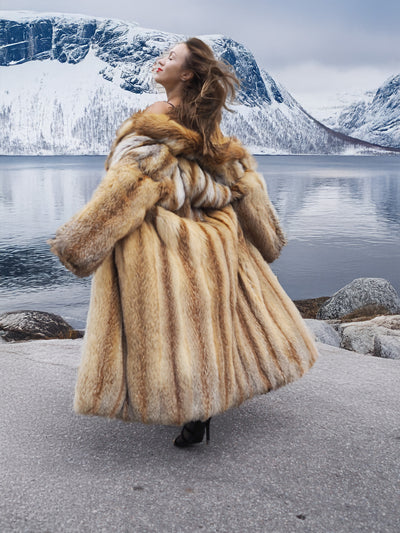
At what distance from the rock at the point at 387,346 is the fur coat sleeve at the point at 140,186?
120 inches

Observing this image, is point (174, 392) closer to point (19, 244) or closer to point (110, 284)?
point (110, 284)

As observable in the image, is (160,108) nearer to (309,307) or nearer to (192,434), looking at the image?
(192,434)

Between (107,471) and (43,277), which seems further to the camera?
(43,277)

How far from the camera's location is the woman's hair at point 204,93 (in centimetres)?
288

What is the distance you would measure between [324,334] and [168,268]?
3887 mm

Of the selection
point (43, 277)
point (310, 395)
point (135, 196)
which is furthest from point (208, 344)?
point (43, 277)

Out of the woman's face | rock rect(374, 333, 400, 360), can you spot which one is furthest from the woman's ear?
rock rect(374, 333, 400, 360)

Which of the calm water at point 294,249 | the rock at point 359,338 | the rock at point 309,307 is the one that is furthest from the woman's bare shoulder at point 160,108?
the calm water at point 294,249

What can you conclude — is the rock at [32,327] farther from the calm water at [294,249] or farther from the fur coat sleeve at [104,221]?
the calm water at [294,249]

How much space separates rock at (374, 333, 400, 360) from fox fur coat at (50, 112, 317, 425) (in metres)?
2.95

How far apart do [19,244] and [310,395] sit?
784 inches

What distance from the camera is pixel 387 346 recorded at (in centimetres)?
561

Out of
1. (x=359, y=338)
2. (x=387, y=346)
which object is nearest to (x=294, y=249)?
(x=359, y=338)

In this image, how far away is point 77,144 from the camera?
627ft
